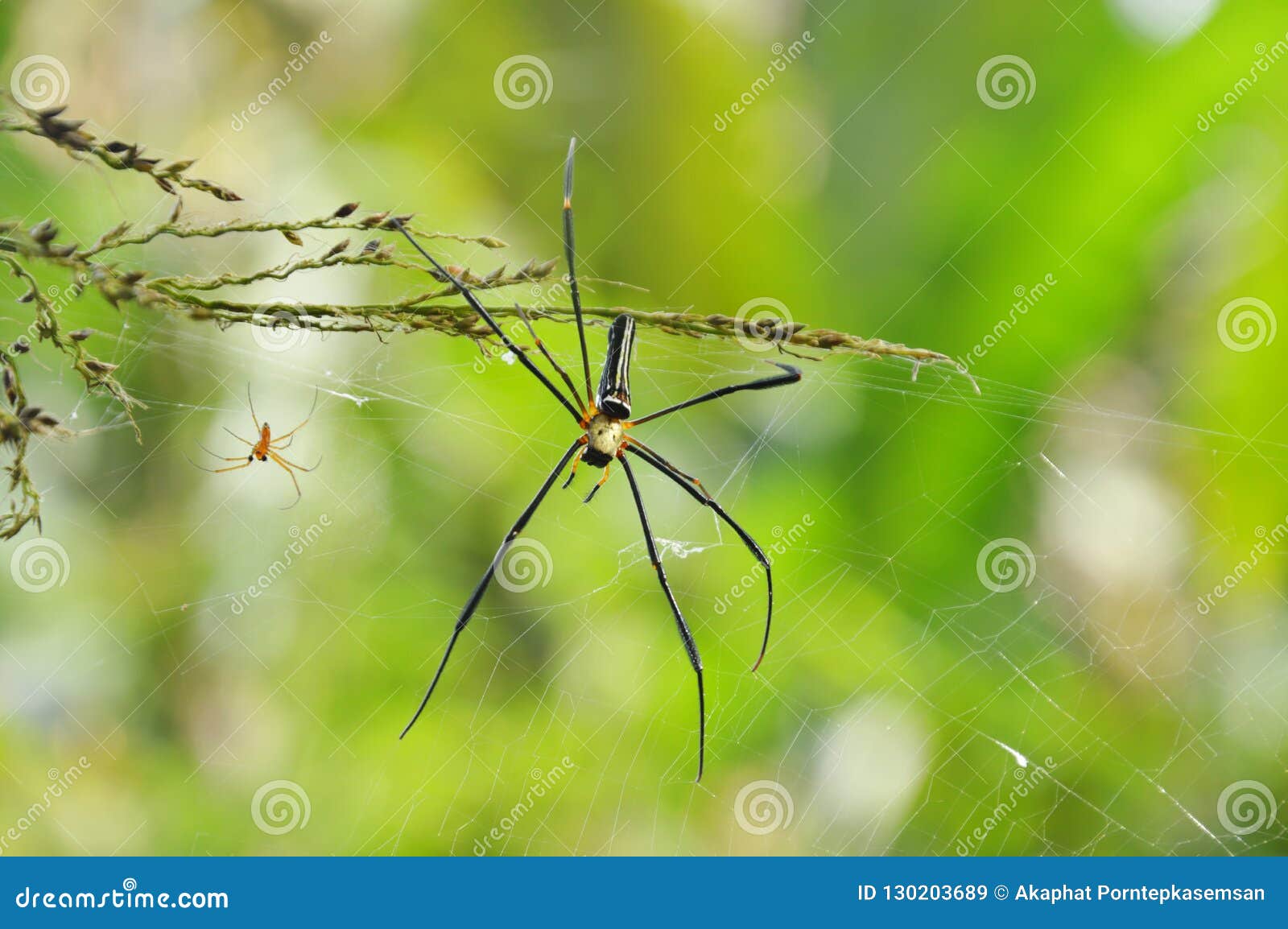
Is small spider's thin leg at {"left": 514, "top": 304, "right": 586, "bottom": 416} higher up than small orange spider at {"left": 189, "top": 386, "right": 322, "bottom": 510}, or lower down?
lower down

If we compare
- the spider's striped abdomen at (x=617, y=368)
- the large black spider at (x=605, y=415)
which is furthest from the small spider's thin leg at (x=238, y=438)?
the spider's striped abdomen at (x=617, y=368)

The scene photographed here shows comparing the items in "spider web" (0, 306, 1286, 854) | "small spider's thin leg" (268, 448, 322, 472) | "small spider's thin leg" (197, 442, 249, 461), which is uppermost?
"small spider's thin leg" (197, 442, 249, 461)

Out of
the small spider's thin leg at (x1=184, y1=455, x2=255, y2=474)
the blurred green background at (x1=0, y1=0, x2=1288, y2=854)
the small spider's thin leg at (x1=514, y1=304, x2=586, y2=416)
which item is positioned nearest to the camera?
the small spider's thin leg at (x1=514, y1=304, x2=586, y2=416)

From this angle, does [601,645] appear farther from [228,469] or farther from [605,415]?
[228,469]

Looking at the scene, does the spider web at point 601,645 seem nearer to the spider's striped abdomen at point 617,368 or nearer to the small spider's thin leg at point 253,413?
the small spider's thin leg at point 253,413

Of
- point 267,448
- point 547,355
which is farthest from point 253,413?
point 547,355

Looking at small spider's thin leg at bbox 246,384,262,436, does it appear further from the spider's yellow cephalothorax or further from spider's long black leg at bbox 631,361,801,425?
spider's long black leg at bbox 631,361,801,425

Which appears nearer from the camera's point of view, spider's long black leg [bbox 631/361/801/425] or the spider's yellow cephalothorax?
spider's long black leg [bbox 631/361/801/425]

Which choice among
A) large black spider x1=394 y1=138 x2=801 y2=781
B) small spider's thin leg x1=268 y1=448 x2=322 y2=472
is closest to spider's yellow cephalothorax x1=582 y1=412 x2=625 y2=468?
large black spider x1=394 y1=138 x2=801 y2=781
